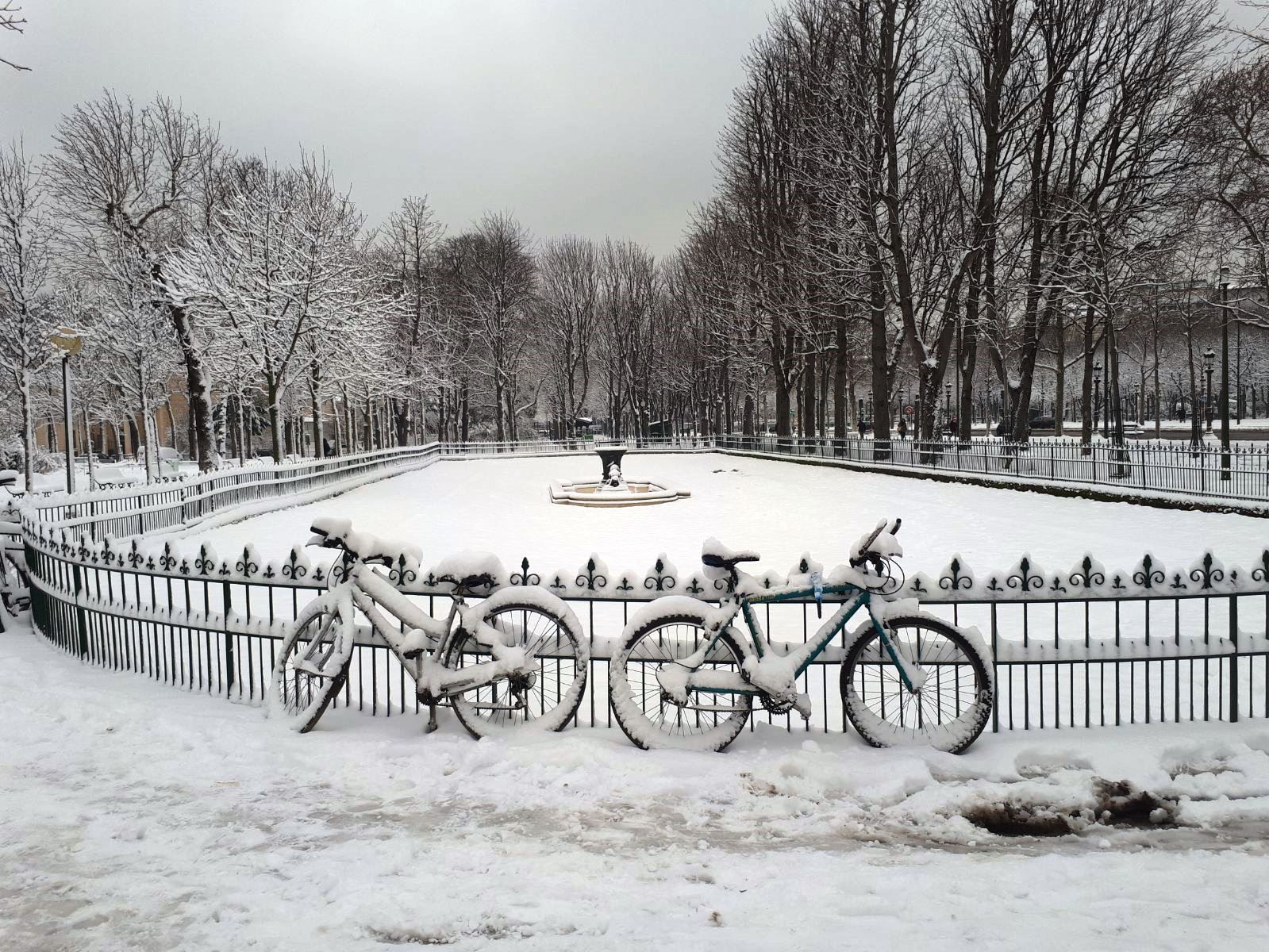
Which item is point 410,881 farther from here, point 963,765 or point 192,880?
point 963,765

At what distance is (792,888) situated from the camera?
139 inches

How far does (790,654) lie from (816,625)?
4250 millimetres

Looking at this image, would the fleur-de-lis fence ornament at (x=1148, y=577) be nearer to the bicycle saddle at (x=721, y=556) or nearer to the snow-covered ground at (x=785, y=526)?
the bicycle saddle at (x=721, y=556)

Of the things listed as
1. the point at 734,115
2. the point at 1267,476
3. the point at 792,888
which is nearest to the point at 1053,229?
the point at 1267,476

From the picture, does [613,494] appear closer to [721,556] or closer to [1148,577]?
[721,556]

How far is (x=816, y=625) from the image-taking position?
9078mm

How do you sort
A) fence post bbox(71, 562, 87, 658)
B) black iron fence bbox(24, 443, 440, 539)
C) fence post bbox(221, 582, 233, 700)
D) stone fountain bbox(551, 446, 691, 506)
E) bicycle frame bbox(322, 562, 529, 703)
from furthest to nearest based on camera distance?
stone fountain bbox(551, 446, 691, 506) < black iron fence bbox(24, 443, 440, 539) < fence post bbox(71, 562, 87, 658) < fence post bbox(221, 582, 233, 700) < bicycle frame bbox(322, 562, 529, 703)

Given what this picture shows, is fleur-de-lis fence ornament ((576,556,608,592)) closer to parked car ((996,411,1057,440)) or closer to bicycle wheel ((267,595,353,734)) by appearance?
bicycle wheel ((267,595,353,734))

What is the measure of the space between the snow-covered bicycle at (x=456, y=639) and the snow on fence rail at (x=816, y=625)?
17 cm

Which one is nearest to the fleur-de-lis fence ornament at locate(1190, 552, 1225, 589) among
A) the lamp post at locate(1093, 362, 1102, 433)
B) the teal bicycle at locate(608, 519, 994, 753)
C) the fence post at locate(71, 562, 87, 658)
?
the teal bicycle at locate(608, 519, 994, 753)

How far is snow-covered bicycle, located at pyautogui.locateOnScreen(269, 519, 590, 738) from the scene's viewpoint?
5086mm

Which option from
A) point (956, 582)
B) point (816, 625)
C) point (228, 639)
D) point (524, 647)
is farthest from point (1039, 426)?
point (228, 639)

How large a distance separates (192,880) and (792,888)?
8.76 feet

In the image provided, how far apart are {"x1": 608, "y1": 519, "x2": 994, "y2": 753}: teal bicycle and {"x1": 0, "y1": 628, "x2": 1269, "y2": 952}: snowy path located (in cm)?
19
